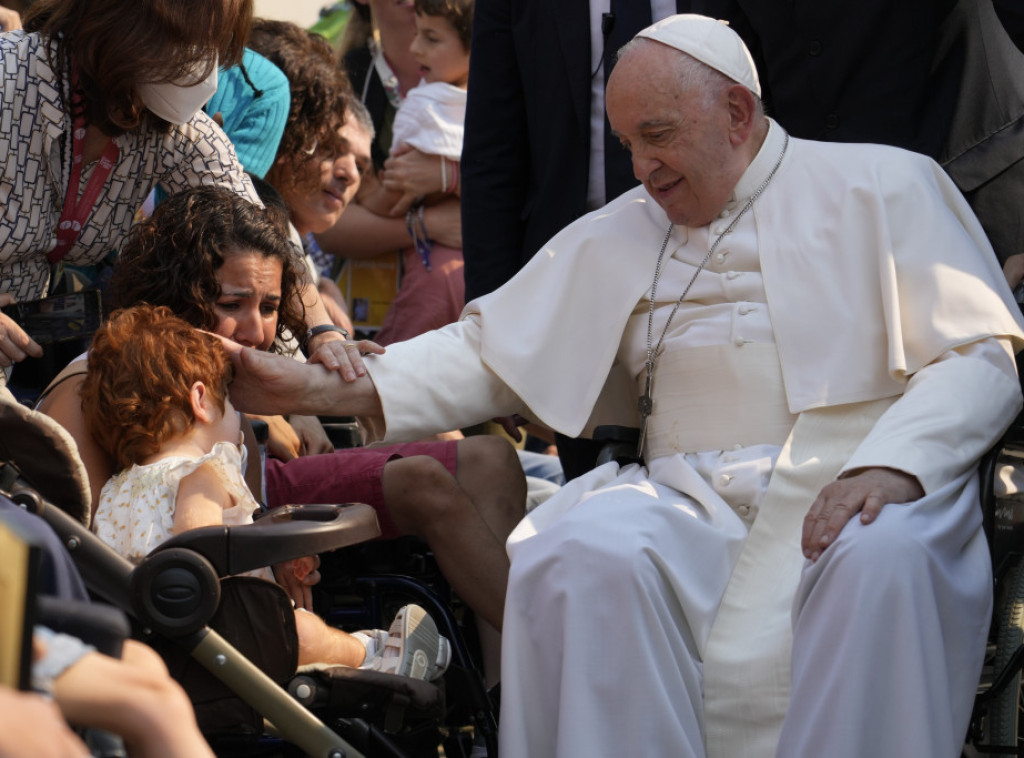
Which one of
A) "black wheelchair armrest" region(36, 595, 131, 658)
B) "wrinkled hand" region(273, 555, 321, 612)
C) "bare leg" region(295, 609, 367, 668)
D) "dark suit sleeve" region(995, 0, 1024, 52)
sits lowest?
"bare leg" region(295, 609, 367, 668)

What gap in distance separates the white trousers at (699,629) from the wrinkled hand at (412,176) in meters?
2.41

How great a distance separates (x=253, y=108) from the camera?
4977 millimetres

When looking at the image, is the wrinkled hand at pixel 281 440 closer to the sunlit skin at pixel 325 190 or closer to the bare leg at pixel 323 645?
the bare leg at pixel 323 645

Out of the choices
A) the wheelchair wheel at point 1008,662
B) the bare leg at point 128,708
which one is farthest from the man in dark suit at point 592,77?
the bare leg at point 128,708

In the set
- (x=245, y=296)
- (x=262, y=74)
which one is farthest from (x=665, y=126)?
(x=262, y=74)

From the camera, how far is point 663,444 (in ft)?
13.3

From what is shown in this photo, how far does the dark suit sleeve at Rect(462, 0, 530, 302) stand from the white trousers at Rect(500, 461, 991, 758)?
1330 mm

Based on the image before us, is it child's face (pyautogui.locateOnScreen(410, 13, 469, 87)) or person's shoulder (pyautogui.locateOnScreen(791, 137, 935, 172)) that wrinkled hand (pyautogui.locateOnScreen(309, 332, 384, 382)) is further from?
child's face (pyautogui.locateOnScreen(410, 13, 469, 87))

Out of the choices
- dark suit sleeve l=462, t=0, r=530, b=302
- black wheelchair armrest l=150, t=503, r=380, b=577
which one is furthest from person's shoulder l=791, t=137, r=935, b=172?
black wheelchair armrest l=150, t=503, r=380, b=577

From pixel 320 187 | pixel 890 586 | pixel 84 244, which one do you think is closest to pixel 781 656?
pixel 890 586

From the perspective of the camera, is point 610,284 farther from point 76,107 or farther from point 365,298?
point 365,298

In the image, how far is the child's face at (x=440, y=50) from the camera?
580 cm

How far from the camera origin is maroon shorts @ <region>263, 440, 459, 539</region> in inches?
159

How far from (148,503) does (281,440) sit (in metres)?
1.08
